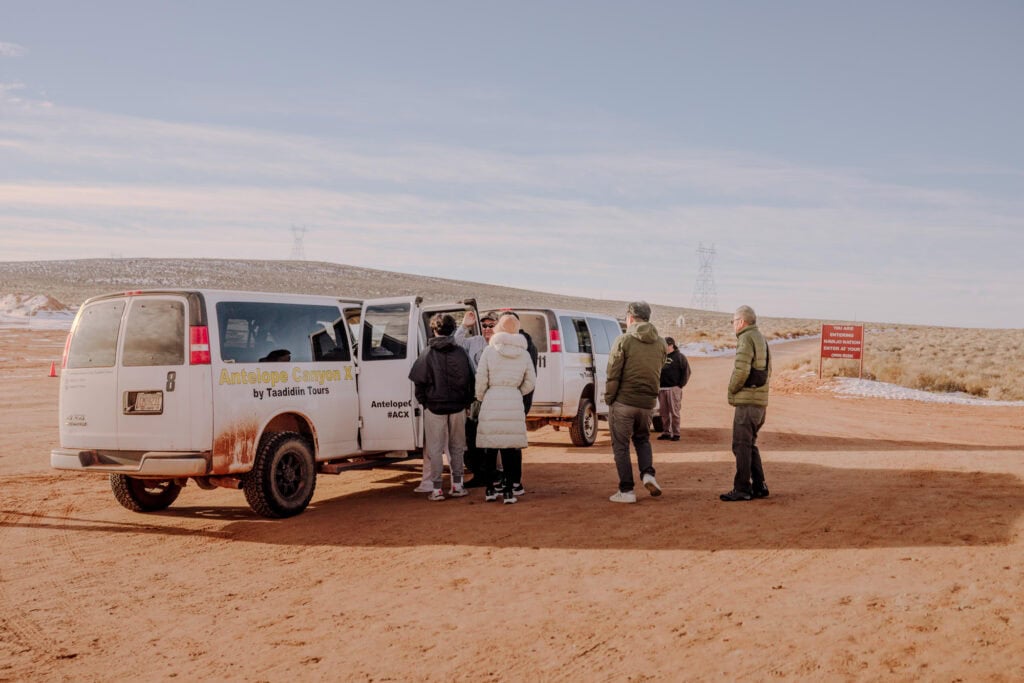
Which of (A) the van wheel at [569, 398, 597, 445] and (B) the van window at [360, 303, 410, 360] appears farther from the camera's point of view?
(A) the van wheel at [569, 398, 597, 445]

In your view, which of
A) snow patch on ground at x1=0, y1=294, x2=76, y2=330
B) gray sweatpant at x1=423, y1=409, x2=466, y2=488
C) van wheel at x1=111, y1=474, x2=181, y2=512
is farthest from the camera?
snow patch on ground at x1=0, y1=294, x2=76, y2=330

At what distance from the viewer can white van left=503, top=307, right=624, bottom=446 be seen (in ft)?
46.1

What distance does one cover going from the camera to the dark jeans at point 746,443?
9.72 metres

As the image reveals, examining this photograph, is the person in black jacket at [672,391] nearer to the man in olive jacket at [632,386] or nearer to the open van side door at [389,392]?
the man in olive jacket at [632,386]

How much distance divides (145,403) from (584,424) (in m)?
8.28

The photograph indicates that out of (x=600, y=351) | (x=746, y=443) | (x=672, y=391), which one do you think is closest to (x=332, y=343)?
(x=746, y=443)

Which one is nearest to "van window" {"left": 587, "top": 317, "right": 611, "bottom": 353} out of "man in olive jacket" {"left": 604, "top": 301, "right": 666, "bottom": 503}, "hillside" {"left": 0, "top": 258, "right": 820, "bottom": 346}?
"man in olive jacket" {"left": 604, "top": 301, "right": 666, "bottom": 503}

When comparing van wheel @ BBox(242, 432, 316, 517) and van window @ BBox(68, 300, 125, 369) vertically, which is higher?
van window @ BBox(68, 300, 125, 369)

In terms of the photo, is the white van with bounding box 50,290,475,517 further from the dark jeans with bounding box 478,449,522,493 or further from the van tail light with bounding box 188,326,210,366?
the dark jeans with bounding box 478,449,522,493

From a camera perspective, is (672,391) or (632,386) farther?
(672,391)

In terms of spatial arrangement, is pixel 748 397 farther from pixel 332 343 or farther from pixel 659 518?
pixel 332 343

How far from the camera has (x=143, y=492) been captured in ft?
31.9

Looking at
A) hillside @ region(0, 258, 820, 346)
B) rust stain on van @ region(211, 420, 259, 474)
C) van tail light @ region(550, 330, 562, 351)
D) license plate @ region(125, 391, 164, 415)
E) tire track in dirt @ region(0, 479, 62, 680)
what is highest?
hillside @ region(0, 258, 820, 346)

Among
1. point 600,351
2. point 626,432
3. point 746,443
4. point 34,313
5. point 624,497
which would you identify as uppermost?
point 34,313
